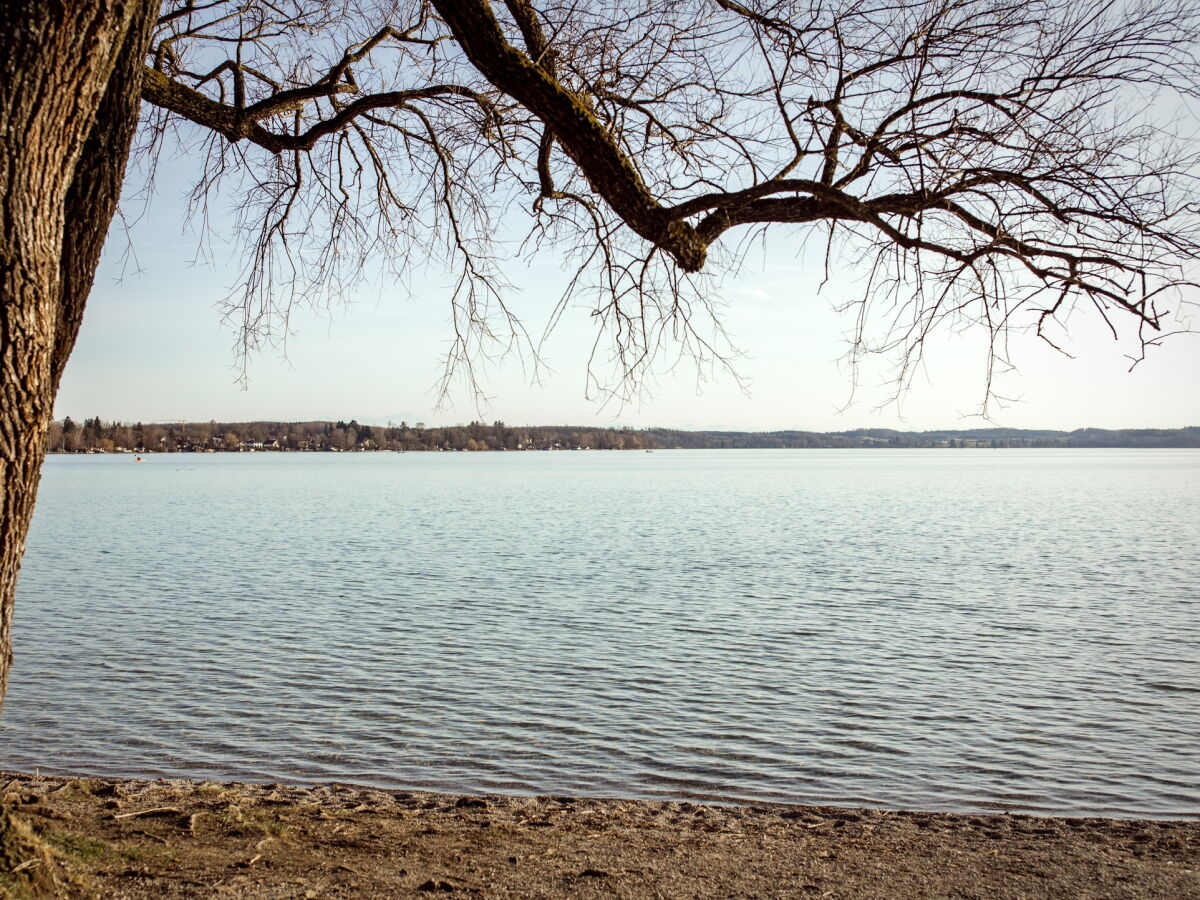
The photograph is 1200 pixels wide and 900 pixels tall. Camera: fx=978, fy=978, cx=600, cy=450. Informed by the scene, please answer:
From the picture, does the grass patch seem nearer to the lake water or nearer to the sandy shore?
the sandy shore

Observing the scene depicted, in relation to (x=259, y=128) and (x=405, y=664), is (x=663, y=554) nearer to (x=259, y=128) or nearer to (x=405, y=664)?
(x=405, y=664)

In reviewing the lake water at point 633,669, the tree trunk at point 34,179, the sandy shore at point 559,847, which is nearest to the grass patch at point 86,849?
the sandy shore at point 559,847

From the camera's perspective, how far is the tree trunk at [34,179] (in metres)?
3.25

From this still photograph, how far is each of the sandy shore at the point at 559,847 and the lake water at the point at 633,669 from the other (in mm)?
937

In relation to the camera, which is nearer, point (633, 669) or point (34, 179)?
point (34, 179)

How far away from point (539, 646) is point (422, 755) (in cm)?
511

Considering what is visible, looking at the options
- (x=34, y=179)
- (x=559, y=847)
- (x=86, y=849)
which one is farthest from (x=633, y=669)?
(x=34, y=179)

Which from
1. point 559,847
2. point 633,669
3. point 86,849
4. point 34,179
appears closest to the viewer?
point 34,179

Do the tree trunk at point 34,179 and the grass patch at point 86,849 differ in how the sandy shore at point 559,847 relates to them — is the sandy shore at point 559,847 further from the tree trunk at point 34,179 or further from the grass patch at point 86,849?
the tree trunk at point 34,179

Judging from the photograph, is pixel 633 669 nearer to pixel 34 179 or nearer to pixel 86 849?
pixel 86 849

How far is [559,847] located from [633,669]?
663 centimetres

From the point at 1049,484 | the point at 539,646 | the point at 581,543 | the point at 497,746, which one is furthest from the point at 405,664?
the point at 1049,484

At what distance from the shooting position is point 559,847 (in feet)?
20.4

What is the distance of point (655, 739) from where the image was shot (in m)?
9.78
